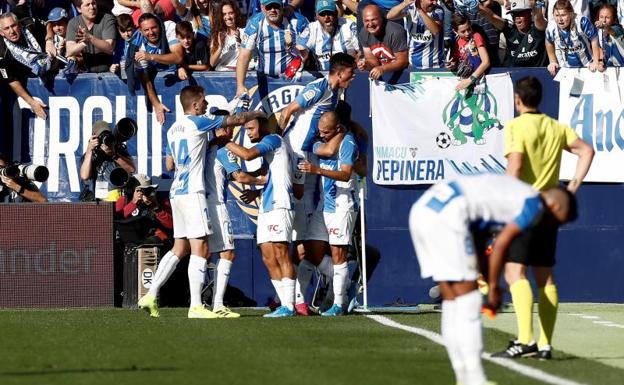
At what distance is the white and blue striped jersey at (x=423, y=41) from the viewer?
18.6m

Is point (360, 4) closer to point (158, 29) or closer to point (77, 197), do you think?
point (158, 29)

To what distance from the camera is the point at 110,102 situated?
18.5m

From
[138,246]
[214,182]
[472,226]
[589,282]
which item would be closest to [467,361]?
[472,226]

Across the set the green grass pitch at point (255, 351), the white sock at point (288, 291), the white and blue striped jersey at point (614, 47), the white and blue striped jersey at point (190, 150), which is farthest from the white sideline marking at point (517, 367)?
the white and blue striped jersey at point (614, 47)

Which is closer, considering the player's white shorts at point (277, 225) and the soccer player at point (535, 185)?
the soccer player at point (535, 185)

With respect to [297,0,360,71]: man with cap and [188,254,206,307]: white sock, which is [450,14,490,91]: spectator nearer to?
[297,0,360,71]: man with cap

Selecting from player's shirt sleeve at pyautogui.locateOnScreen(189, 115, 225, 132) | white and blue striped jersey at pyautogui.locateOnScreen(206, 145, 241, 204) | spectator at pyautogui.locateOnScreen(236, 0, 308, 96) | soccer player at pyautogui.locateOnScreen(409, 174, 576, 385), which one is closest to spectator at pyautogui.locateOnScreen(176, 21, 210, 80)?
spectator at pyautogui.locateOnScreen(236, 0, 308, 96)

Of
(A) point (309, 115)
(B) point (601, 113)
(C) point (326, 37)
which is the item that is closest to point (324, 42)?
(C) point (326, 37)

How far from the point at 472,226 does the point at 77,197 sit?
35.6 ft

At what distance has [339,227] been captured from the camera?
1549cm

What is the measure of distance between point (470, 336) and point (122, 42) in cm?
1156

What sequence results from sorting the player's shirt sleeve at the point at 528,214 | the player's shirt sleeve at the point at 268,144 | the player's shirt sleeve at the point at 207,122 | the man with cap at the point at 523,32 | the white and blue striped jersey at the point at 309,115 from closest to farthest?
the player's shirt sleeve at the point at 528,214 → the player's shirt sleeve at the point at 207,122 → the player's shirt sleeve at the point at 268,144 → the white and blue striped jersey at the point at 309,115 → the man with cap at the point at 523,32

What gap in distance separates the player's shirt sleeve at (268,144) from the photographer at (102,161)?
313 cm

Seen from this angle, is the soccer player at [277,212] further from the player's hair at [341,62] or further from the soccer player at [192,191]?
the player's hair at [341,62]
